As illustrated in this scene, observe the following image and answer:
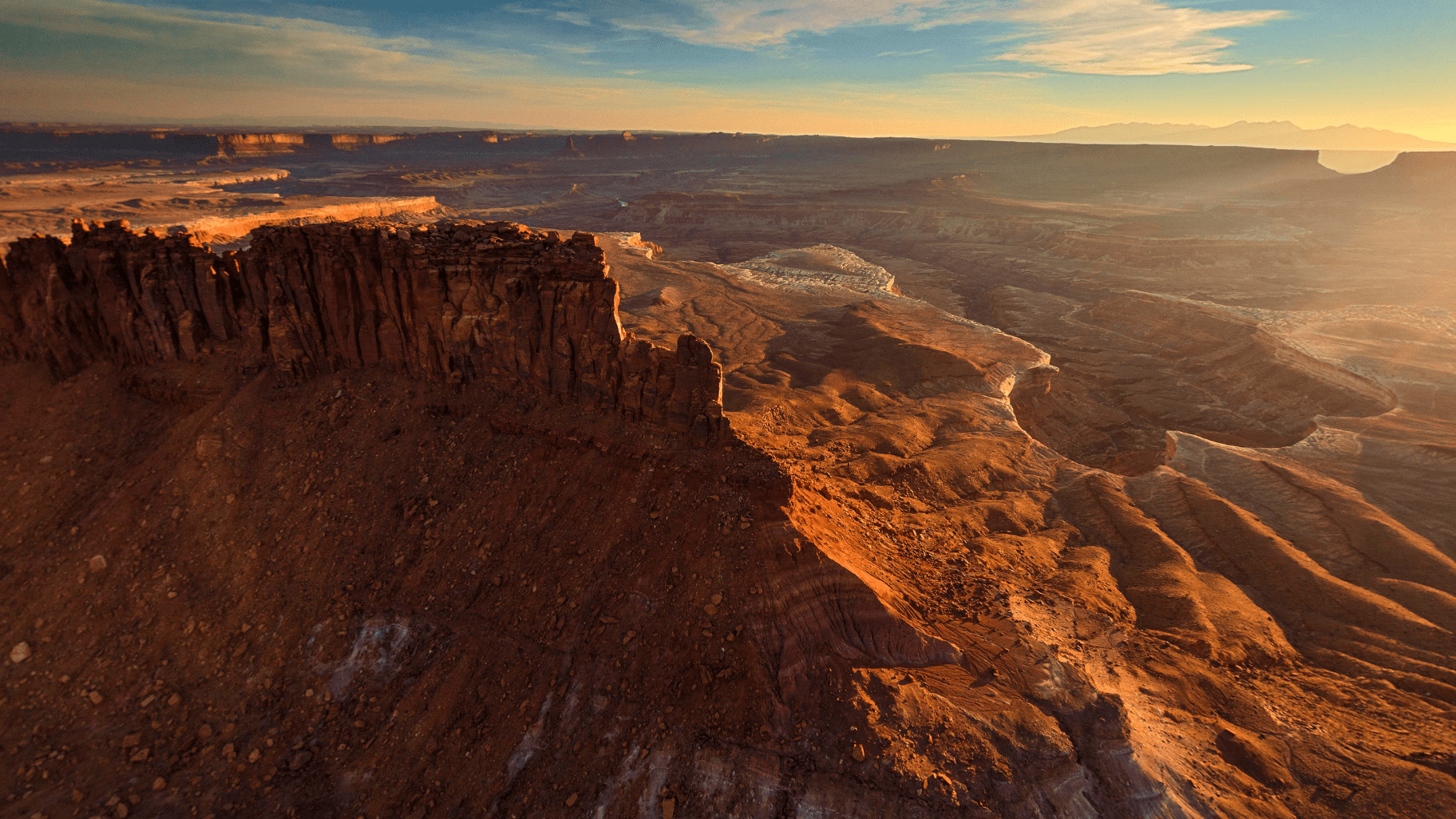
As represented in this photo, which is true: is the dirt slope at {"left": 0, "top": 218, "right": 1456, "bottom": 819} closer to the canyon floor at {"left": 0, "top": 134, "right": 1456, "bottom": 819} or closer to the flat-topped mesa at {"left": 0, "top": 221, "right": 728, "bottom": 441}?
the canyon floor at {"left": 0, "top": 134, "right": 1456, "bottom": 819}

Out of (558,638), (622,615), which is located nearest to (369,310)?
(558,638)

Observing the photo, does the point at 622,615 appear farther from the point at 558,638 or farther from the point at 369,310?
the point at 369,310

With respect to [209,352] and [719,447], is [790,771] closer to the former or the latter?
[719,447]

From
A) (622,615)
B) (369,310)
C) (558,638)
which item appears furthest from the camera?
(369,310)

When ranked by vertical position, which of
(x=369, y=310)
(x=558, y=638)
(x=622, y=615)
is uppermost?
(x=369, y=310)

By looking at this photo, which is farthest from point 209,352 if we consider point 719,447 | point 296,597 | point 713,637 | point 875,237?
point 875,237

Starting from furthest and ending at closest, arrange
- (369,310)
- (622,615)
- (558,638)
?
(369,310), (622,615), (558,638)

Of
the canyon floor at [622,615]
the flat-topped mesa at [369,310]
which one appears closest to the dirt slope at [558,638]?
the canyon floor at [622,615]

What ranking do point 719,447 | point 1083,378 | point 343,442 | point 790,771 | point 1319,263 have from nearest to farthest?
point 790,771, point 719,447, point 343,442, point 1083,378, point 1319,263

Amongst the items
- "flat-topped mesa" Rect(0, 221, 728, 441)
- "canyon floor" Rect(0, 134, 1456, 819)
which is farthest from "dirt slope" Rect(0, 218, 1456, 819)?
"flat-topped mesa" Rect(0, 221, 728, 441)
